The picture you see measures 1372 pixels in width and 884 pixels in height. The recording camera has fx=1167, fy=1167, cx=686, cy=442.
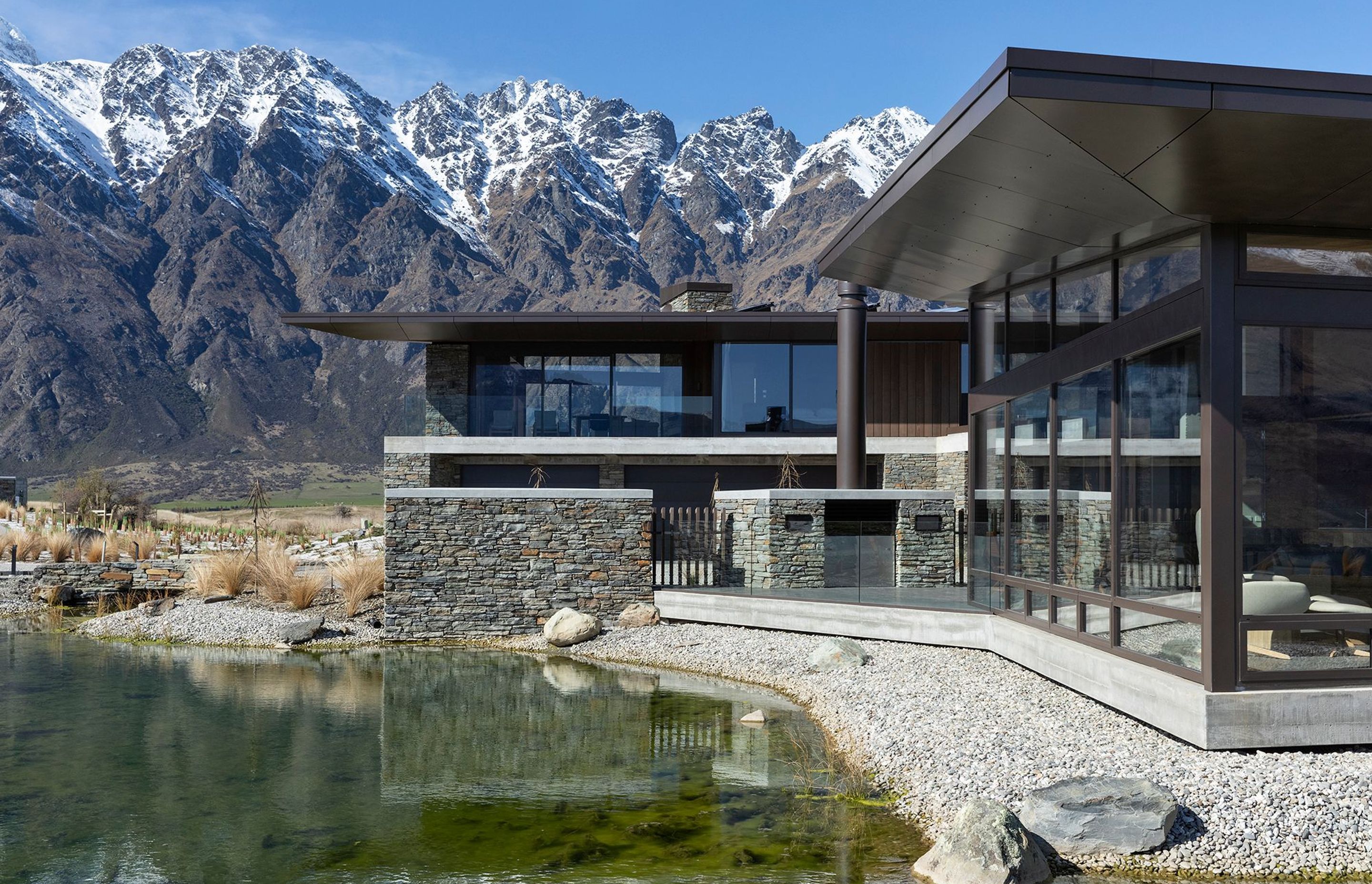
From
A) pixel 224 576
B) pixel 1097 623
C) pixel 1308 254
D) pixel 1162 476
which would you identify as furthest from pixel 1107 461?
pixel 224 576

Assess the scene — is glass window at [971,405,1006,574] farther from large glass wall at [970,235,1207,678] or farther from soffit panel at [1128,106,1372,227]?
soffit panel at [1128,106,1372,227]

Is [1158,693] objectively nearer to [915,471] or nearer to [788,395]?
[915,471]

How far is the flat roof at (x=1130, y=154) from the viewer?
712 cm

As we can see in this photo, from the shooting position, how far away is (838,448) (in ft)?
63.8

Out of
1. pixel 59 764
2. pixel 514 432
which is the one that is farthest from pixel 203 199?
pixel 59 764

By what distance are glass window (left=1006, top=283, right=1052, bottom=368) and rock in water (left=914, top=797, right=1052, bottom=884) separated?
5.55m

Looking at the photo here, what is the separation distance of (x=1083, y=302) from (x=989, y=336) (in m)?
2.44

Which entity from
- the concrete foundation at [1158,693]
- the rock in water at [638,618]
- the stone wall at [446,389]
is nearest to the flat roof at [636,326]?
the stone wall at [446,389]

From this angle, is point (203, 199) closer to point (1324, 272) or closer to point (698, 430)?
point (698, 430)

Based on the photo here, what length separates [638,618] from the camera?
16625mm

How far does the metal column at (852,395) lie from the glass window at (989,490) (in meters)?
6.03

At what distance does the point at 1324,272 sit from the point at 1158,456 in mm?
1751

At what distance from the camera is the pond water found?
7.59m

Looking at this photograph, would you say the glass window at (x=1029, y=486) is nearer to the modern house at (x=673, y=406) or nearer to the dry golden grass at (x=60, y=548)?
the modern house at (x=673, y=406)
